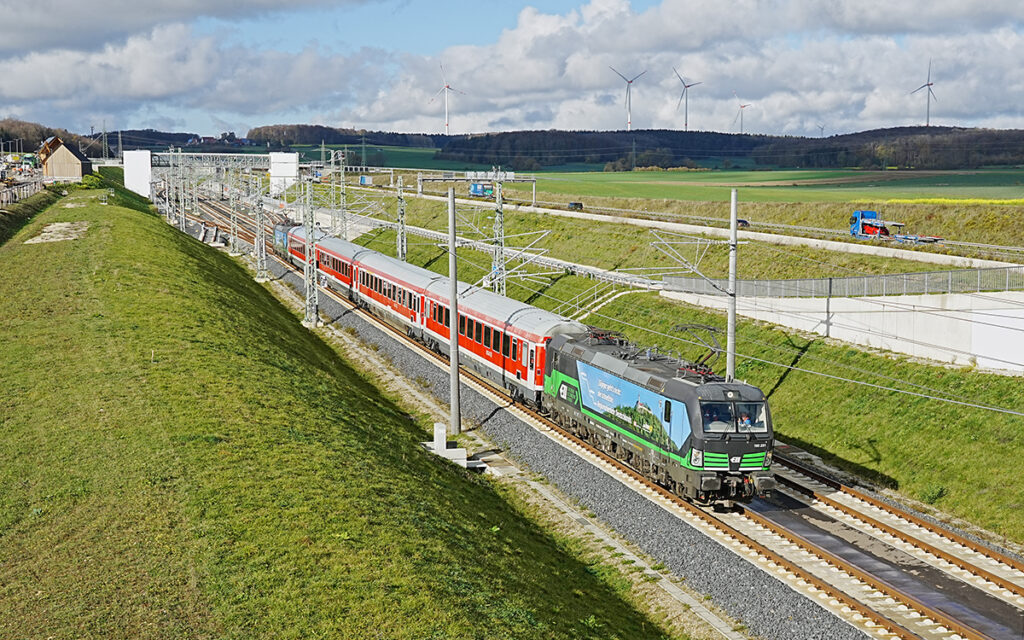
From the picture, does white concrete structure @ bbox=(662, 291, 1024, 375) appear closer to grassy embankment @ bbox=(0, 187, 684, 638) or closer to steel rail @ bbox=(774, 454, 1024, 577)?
steel rail @ bbox=(774, 454, 1024, 577)

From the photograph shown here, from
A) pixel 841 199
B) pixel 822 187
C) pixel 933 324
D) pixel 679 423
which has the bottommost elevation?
pixel 679 423

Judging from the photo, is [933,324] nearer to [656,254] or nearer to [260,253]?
[656,254]

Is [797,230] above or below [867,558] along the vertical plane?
above

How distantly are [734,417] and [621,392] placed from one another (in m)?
4.95

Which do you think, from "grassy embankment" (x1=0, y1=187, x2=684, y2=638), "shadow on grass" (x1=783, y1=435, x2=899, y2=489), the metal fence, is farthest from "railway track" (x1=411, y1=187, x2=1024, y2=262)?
"grassy embankment" (x1=0, y1=187, x2=684, y2=638)

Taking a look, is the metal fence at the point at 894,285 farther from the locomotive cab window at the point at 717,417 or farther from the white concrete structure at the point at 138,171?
the white concrete structure at the point at 138,171

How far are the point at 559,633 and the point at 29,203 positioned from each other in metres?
87.0

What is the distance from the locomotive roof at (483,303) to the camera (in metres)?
38.5

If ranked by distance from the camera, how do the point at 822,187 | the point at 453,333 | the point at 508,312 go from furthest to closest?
the point at 822,187 < the point at 508,312 < the point at 453,333

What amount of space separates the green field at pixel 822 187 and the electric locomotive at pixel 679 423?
175 feet

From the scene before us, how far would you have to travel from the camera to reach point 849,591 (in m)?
22.6

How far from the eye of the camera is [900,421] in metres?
34.0

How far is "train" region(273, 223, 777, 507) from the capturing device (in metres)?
27.2

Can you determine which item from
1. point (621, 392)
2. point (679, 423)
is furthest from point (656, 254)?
point (679, 423)
